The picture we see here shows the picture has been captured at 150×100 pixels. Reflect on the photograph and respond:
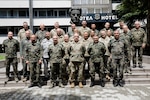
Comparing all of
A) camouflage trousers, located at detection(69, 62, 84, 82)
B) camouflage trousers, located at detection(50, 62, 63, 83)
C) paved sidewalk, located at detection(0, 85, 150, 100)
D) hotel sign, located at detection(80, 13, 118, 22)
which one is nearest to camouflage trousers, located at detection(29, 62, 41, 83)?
paved sidewalk, located at detection(0, 85, 150, 100)

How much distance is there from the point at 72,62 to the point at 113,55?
1619 mm

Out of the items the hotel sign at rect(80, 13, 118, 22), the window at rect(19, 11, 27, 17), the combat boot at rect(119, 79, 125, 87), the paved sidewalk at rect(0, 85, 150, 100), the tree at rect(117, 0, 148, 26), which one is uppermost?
the window at rect(19, 11, 27, 17)

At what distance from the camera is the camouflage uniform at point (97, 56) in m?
13.3

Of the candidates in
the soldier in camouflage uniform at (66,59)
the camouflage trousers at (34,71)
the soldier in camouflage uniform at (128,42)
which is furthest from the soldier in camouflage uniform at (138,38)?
the camouflage trousers at (34,71)

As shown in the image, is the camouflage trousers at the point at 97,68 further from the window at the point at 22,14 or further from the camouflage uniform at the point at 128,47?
the window at the point at 22,14

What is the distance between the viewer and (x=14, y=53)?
45.2ft

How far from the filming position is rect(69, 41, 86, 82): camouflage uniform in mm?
13242

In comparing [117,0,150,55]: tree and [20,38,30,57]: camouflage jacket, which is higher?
[117,0,150,55]: tree

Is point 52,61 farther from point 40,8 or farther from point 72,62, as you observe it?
point 40,8

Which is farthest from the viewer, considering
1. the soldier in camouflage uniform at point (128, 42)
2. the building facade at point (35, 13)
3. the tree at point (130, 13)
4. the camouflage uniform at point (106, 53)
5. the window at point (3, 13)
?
the window at point (3, 13)

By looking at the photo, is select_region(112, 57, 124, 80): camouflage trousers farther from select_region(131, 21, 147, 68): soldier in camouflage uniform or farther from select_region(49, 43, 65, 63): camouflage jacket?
select_region(49, 43, 65, 63): camouflage jacket

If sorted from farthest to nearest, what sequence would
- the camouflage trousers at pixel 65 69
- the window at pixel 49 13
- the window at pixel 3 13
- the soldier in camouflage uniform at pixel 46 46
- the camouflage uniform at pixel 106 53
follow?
the window at pixel 49 13, the window at pixel 3 13, the camouflage uniform at pixel 106 53, the soldier in camouflage uniform at pixel 46 46, the camouflage trousers at pixel 65 69

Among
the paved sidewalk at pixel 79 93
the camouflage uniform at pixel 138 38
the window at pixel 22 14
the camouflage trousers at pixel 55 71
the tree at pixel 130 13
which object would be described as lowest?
the paved sidewalk at pixel 79 93

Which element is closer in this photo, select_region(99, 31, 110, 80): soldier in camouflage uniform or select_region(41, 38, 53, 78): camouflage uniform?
select_region(41, 38, 53, 78): camouflage uniform
